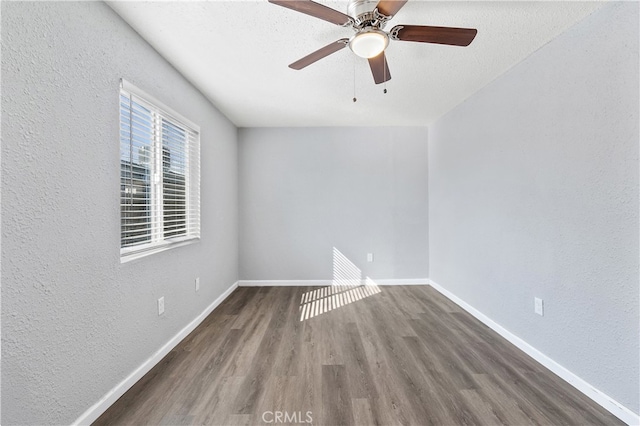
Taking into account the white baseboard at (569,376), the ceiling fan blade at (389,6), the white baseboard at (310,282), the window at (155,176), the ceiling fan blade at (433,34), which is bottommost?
the white baseboard at (569,376)

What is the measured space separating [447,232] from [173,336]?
3.23 metres

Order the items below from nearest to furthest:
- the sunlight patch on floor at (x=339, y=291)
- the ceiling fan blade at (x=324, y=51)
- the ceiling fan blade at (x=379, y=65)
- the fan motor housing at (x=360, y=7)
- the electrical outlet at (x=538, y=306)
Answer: the fan motor housing at (x=360, y=7) < the ceiling fan blade at (x=324, y=51) < the ceiling fan blade at (x=379, y=65) < the electrical outlet at (x=538, y=306) < the sunlight patch on floor at (x=339, y=291)

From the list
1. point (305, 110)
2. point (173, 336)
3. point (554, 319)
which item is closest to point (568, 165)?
point (554, 319)

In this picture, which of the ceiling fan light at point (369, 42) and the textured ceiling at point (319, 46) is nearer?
the ceiling fan light at point (369, 42)

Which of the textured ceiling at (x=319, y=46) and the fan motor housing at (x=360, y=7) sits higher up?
the textured ceiling at (x=319, y=46)

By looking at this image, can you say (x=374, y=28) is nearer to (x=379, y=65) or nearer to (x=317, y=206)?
(x=379, y=65)

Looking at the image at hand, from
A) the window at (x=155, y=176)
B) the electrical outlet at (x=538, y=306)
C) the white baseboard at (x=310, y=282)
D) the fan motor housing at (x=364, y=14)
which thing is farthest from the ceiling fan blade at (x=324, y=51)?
the white baseboard at (x=310, y=282)

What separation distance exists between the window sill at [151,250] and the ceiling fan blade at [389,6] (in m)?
2.10

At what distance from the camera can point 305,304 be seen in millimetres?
3051

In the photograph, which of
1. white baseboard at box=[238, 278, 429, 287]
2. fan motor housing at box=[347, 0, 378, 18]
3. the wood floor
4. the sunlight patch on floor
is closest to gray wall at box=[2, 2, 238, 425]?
the wood floor

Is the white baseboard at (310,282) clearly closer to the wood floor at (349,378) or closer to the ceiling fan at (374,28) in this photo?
the wood floor at (349,378)

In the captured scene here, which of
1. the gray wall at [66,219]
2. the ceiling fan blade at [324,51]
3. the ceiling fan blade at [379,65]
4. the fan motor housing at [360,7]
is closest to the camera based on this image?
the gray wall at [66,219]

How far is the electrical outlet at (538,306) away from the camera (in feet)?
6.24

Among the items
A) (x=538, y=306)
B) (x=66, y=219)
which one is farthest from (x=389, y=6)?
(x=538, y=306)
